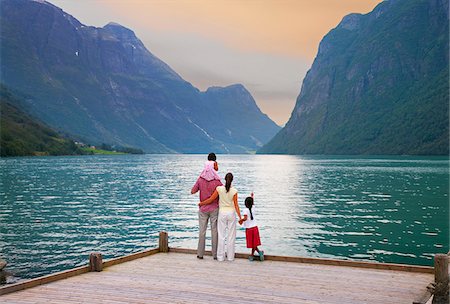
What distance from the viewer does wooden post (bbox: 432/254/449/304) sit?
912 centimetres

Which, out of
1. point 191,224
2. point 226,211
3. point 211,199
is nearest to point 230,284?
point 226,211

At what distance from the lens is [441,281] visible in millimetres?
9531

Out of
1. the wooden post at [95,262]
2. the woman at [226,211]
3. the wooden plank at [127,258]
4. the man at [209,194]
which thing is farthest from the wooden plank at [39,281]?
the woman at [226,211]

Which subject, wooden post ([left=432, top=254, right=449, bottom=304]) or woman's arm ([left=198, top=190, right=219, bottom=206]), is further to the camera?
woman's arm ([left=198, top=190, right=219, bottom=206])

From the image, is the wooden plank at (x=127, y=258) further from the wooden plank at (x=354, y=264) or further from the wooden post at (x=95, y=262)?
the wooden plank at (x=354, y=264)

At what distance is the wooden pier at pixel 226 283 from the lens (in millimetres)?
10195

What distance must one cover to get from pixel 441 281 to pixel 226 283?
15.5ft

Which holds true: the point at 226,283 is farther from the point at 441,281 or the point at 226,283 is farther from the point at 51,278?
the point at 441,281

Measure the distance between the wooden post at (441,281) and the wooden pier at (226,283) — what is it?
13.6 inches

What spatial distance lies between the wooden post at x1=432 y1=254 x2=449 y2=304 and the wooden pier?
1.14ft

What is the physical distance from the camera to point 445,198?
51281 mm

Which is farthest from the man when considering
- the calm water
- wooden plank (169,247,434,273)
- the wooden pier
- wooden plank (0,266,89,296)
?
the calm water

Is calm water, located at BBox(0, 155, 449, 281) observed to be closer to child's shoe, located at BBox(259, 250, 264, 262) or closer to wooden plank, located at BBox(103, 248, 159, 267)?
wooden plank, located at BBox(103, 248, 159, 267)

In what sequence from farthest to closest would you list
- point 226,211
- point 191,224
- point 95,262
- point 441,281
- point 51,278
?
point 191,224 < point 226,211 < point 95,262 < point 51,278 < point 441,281
